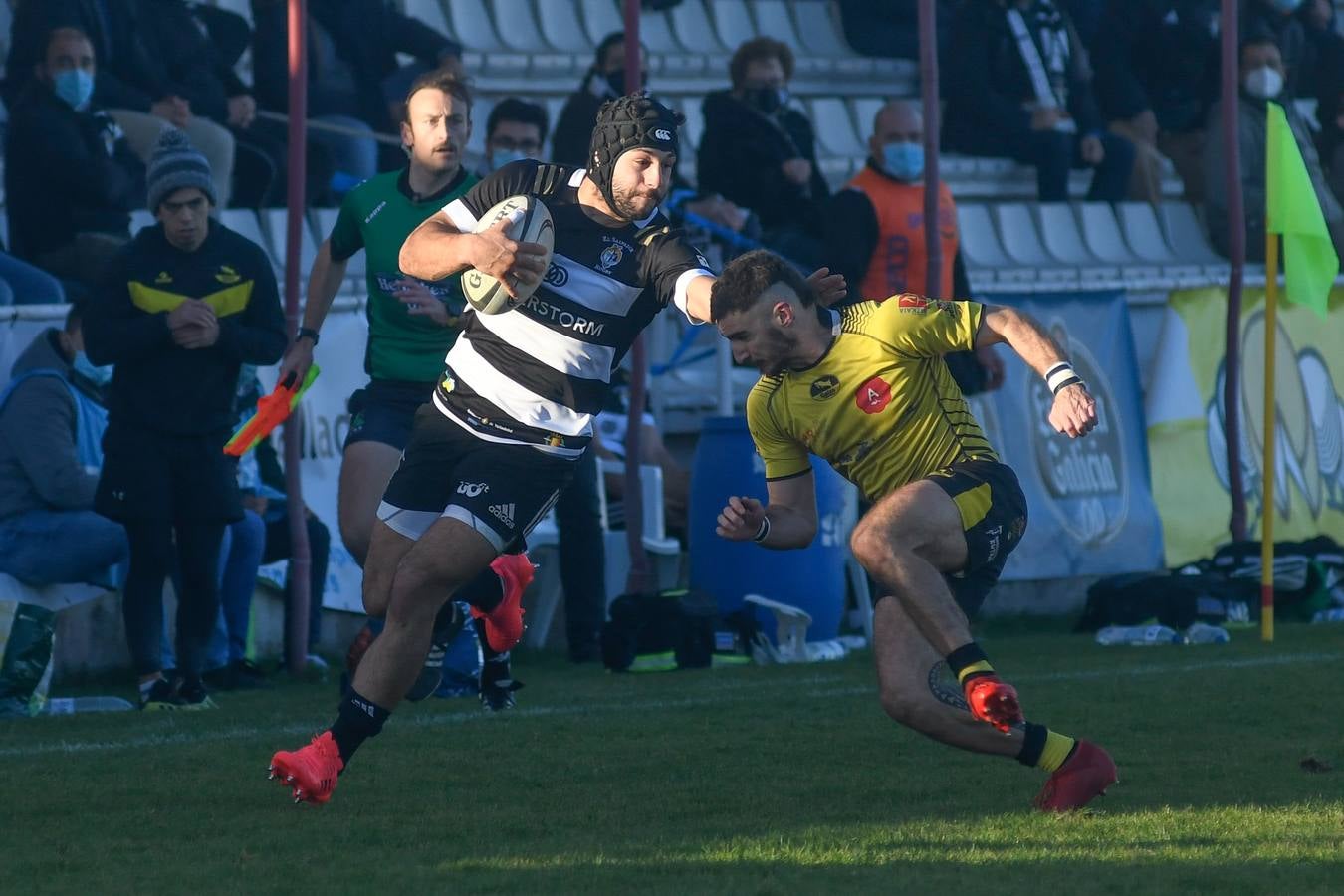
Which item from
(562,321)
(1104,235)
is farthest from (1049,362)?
(1104,235)

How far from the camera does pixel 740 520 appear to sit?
5785 mm

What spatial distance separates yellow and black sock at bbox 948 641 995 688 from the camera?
543 cm

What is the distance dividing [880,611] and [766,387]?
0.72 meters

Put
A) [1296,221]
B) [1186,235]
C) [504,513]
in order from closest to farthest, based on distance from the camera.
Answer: [504,513]
[1296,221]
[1186,235]

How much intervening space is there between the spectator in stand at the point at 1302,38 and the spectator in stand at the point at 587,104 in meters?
6.94

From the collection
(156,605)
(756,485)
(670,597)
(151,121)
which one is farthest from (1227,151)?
(156,605)

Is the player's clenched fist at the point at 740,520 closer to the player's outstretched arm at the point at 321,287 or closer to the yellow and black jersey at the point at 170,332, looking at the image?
the player's outstretched arm at the point at 321,287

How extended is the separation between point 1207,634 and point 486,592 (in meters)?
4.94

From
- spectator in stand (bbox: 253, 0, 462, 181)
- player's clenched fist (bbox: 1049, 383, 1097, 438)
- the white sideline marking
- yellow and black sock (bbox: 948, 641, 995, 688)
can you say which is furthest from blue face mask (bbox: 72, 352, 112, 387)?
player's clenched fist (bbox: 1049, 383, 1097, 438)

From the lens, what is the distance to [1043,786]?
5.86 meters

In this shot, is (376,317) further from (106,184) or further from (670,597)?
(106,184)

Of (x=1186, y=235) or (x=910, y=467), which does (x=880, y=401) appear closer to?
(x=910, y=467)

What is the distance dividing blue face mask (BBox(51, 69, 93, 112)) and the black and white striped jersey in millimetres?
5483

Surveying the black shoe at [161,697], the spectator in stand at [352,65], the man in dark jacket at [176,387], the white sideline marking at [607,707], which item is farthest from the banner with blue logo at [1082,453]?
the black shoe at [161,697]
